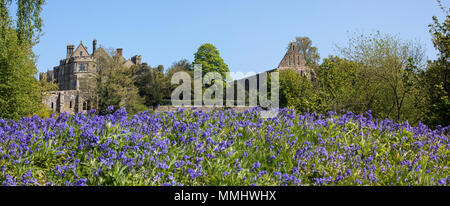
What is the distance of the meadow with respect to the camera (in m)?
5.75

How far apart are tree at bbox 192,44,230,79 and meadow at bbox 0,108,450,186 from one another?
1835 inches

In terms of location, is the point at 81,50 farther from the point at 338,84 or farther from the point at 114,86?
the point at 338,84

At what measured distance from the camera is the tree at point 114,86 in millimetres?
42812

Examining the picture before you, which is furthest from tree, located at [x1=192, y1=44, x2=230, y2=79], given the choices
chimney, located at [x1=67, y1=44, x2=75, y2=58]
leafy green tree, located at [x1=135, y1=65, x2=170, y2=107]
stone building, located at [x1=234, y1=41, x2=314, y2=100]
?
chimney, located at [x1=67, y1=44, x2=75, y2=58]

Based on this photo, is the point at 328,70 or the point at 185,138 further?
the point at 328,70

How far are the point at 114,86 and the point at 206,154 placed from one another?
38.2 metres

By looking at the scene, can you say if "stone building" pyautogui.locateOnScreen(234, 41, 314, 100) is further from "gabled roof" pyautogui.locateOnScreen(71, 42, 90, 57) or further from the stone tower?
"gabled roof" pyautogui.locateOnScreen(71, 42, 90, 57)

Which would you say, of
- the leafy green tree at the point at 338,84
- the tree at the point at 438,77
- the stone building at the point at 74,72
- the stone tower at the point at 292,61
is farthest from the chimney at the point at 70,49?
the tree at the point at 438,77

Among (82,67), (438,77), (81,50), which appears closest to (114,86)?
(438,77)

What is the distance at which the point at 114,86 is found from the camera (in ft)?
140
